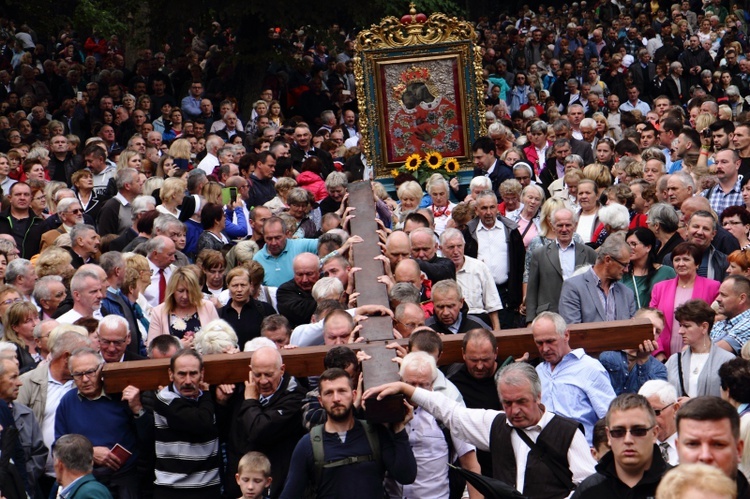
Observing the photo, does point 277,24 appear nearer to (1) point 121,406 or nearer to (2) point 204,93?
(2) point 204,93

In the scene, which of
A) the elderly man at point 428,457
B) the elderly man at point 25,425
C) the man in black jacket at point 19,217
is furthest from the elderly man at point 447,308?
the man in black jacket at point 19,217

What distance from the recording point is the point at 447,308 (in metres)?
9.74

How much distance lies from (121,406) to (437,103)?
9.27 metres

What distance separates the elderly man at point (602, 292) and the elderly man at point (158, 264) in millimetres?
3232

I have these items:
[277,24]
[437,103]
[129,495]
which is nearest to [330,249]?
[129,495]

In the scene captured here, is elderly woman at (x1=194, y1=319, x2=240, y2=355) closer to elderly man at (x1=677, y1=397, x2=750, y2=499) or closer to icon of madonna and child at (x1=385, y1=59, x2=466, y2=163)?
elderly man at (x1=677, y1=397, x2=750, y2=499)

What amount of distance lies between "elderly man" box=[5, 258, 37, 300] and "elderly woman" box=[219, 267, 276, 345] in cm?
155

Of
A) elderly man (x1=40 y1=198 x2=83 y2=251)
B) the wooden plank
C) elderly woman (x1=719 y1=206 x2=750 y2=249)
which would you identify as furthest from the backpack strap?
elderly man (x1=40 y1=198 x2=83 y2=251)

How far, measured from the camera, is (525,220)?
42.8 ft

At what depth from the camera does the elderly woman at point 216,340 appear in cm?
896

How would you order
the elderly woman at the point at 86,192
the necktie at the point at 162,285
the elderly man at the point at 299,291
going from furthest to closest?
the elderly woman at the point at 86,192 → the necktie at the point at 162,285 → the elderly man at the point at 299,291

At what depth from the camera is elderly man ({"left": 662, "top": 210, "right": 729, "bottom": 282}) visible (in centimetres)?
1077

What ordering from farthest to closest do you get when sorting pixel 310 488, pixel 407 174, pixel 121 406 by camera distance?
pixel 407 174, pixel 121 406, pixel 310 488

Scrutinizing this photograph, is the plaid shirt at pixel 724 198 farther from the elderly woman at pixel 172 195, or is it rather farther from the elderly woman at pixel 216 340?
the elderly woman at pixel 216 340
